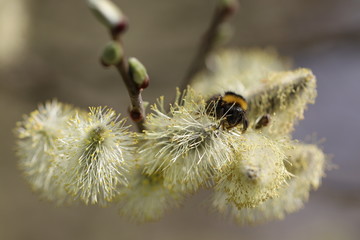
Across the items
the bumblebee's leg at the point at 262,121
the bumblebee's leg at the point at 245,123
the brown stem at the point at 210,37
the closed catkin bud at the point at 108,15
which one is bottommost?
the bumblebee's leg at the point at 245,123

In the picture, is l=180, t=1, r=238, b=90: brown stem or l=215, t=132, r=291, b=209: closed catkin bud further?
l=180, t=1, r=238, b=90: brown stem

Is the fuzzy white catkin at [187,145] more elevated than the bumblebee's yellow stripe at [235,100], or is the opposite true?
the bumblebee's yellow stripe at [235,100]

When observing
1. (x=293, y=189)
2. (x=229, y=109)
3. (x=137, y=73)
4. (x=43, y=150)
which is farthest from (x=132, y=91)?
(x=293, y=189)

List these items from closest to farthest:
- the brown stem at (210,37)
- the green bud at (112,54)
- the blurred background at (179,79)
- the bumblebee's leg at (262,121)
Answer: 1. the green bud at (112,54)
2. the bumblebee's leg at (262,121)
3. the brown stem at (210,37)
4. the blurred background at (179,79)

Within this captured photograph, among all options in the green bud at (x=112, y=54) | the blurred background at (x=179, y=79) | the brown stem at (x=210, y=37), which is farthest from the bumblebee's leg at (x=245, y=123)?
the blurred background at (x=179, y=79)

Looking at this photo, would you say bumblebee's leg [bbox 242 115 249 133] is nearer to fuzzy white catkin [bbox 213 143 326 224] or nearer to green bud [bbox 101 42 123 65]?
fuzzy white catkin [bbox 213 143 326 224]

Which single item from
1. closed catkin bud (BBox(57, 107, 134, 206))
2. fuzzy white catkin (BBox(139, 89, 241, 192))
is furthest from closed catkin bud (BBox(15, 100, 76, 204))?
fuzzy white catkin (BBox(139, 89, 241, 192))

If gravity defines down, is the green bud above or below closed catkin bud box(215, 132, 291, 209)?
above

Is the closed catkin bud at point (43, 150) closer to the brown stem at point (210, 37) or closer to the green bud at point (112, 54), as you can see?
the green bud at point (112, 54)
